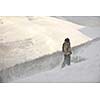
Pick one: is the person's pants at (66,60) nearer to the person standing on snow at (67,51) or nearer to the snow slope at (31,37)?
the person standing on snow at (67,51)

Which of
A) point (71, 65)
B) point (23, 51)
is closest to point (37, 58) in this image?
point (23, 51)

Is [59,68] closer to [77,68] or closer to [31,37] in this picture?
[77,68]

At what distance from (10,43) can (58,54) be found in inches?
20.8

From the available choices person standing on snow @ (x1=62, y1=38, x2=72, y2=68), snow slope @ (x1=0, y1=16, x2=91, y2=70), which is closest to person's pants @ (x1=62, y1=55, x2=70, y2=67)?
person standing on snow @ (x1=62, y1=38, x2=72, y2=68)

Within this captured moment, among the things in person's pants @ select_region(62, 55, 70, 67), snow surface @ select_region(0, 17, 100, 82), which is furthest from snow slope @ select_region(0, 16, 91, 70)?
person's pants @ select_region(62, 55, 70, 67)

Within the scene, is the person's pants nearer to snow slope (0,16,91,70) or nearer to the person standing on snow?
the person standing on snow

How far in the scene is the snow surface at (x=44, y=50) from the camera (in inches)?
130

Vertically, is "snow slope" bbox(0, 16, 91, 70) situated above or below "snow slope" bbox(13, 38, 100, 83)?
above

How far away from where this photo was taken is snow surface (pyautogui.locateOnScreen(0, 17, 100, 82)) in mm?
3305

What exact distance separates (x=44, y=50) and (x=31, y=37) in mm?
198

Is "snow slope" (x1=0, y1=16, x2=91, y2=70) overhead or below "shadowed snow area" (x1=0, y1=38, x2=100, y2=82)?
overhead

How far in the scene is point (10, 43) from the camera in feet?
10.8
